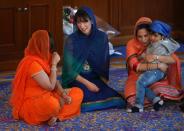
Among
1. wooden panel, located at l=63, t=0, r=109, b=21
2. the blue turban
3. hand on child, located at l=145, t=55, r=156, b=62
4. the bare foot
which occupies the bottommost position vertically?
the bare foot

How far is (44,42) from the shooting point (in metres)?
3.64

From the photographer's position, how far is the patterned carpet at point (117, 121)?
11.9 feet

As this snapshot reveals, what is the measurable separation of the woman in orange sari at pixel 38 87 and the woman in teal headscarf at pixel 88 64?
262 mm

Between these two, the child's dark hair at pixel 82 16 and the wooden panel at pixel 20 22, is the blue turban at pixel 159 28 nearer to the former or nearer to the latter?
the child's dark hair at pixel 82 16

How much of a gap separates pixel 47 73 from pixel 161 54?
0.89 metres

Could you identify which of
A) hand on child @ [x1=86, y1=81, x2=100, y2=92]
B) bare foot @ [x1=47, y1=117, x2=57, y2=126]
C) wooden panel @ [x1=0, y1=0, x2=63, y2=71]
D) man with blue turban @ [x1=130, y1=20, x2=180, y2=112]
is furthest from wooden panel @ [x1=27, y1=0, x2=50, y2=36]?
bare foot @ [x1=47, y1=117, x2=57, y2=126]

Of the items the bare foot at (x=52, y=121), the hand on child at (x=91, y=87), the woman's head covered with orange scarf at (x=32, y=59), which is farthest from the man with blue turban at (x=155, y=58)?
the woman's head covered with orange scarf at (x=32, y=59)

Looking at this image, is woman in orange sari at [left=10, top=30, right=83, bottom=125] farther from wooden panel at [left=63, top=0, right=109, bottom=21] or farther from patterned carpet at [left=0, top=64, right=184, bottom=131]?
wooden panel at [left=63, top=0, right=109, bottom=21]

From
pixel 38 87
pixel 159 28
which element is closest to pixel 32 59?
pixel 38 87

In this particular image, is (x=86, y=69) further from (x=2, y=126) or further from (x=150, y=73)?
(x=2, y=126)

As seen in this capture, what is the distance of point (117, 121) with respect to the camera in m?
3.74

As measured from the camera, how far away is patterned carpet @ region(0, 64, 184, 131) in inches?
143

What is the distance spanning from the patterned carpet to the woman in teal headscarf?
0.29ft

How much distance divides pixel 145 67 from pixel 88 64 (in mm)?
438
